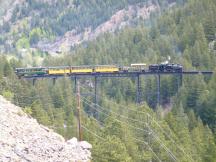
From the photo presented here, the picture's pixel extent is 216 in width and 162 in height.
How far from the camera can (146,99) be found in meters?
110

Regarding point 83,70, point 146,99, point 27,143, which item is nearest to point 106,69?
point 83,70

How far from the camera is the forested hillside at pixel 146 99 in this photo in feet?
160

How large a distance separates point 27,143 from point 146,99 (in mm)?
86650

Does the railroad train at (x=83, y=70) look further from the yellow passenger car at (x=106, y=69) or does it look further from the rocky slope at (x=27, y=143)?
the rocky slope at (x=27, y=143)

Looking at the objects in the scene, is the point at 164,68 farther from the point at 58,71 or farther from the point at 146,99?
the point at 58,71

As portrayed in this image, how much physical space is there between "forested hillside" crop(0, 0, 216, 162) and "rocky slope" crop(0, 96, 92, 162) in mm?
7077

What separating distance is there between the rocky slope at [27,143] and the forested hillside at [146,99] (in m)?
7.08

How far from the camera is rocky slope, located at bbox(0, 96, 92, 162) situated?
2350cm

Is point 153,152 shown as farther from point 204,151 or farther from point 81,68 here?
point 81,68

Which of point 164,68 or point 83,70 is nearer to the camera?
point 83,70

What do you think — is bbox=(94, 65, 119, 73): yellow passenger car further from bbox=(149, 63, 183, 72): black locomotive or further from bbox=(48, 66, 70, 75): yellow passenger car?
bbox=(149, 63, 183, 72): black locomotive

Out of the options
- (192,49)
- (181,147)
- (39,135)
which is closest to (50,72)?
(192,49)

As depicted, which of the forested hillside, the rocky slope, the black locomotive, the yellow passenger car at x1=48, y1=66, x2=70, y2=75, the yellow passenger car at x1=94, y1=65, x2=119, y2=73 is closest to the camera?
the rocky slope

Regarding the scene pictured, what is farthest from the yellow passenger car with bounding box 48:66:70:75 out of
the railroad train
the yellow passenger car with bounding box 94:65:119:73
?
the yellow passenger car with bounding box 94:65:119:73
